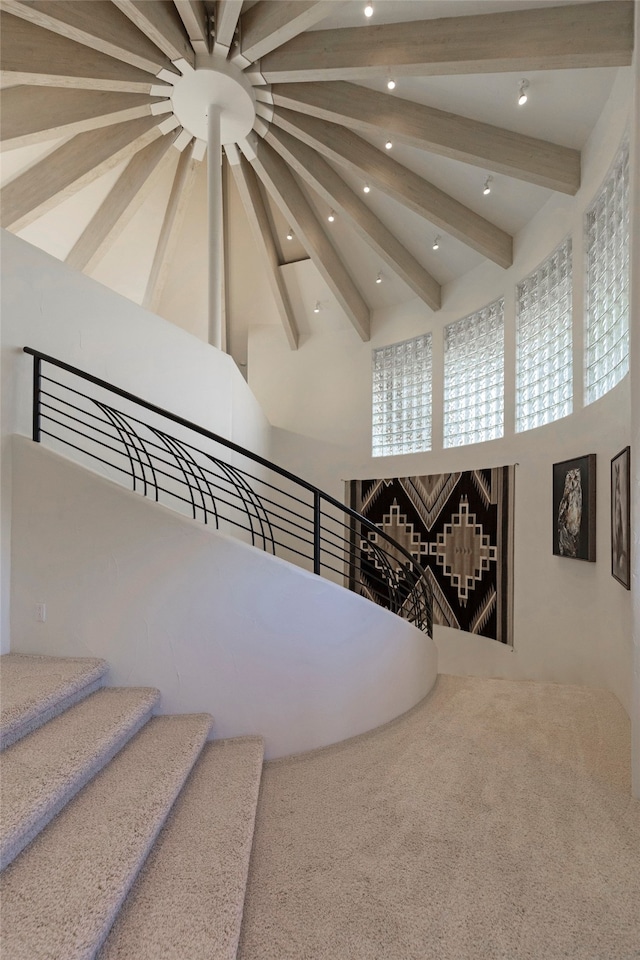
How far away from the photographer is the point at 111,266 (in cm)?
609

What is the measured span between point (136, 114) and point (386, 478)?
4492 millimetres

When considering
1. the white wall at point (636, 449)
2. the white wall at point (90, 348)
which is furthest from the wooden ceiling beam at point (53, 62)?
the white wall at point (636, 449)

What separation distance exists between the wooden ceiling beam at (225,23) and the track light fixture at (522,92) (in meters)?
1.98

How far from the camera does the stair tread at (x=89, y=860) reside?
46.1 inches

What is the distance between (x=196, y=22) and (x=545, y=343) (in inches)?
145

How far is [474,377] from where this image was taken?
17.9 ft

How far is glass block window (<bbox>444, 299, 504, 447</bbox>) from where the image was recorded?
516 cm

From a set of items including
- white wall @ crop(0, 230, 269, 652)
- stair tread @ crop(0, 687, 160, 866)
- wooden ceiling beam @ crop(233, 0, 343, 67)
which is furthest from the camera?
wooden ceiling beam @ crop(233, 0, 343, 67)

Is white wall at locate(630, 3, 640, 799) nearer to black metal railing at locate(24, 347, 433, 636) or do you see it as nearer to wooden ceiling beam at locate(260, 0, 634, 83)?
wooden ceiling beam at locate(260, 0, 634, 83)

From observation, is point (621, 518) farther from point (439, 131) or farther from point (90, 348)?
point (90, 348)

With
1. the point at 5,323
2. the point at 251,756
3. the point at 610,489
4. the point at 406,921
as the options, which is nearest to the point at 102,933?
the point at 406,921

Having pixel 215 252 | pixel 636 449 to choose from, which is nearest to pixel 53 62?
pixel 215 252

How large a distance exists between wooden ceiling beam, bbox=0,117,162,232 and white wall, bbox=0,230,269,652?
2061 mm

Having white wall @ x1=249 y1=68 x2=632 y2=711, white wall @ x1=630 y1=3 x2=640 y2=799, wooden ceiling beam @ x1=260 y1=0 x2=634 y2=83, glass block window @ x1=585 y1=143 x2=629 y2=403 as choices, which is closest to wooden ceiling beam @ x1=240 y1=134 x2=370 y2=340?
white wall @ x1=249 y1=68 x2=632 y2=711
